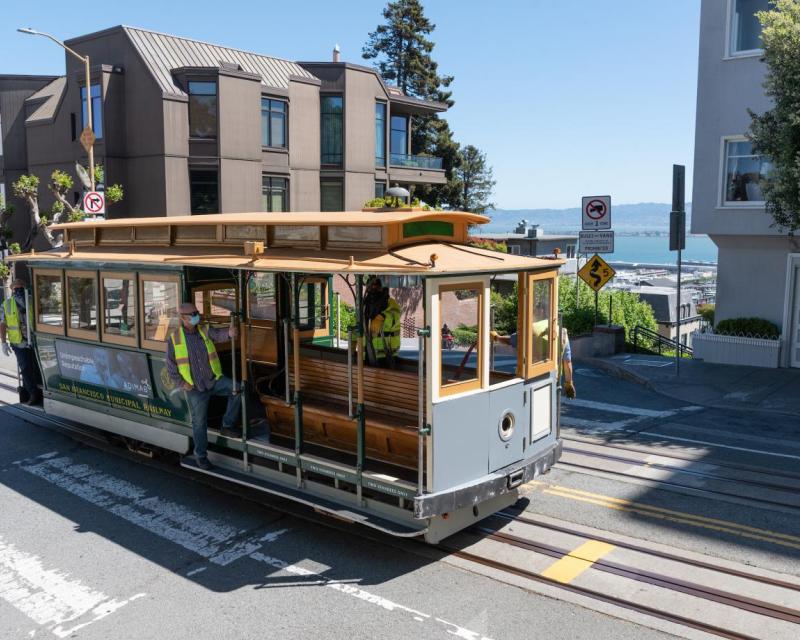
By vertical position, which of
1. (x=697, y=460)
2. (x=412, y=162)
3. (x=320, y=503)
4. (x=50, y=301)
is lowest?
(x=697, y=460)

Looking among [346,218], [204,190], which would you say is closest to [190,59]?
[204,190]

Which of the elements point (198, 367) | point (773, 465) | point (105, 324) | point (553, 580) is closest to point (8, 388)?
point (105, 324)

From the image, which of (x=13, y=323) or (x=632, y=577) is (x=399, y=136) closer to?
(x=13, y=323)

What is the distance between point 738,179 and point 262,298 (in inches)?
492

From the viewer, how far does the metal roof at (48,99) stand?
30422 mm

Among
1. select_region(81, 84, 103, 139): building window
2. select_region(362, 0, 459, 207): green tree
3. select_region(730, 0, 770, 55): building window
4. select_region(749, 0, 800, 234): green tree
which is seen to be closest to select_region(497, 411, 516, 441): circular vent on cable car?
select_region(749, 0, 800, 234): green tree

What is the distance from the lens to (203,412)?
837 cm

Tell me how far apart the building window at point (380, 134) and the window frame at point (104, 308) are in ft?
84.6

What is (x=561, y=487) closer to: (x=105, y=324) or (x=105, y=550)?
(x=105, y=550)

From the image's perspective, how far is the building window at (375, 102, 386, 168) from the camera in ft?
112

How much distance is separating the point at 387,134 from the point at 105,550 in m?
29.5

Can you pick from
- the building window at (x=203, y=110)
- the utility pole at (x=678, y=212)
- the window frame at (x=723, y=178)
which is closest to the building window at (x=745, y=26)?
the window frame at (x=723, y=178)

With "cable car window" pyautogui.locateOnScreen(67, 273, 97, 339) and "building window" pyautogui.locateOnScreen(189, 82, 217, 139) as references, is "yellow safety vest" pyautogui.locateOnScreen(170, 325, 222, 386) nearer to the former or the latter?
"cable car window" pyautogui.locateOnScreen(67, 273, 97, 339)

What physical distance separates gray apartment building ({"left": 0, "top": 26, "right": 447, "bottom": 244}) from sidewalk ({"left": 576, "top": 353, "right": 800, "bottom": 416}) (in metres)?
16.8
